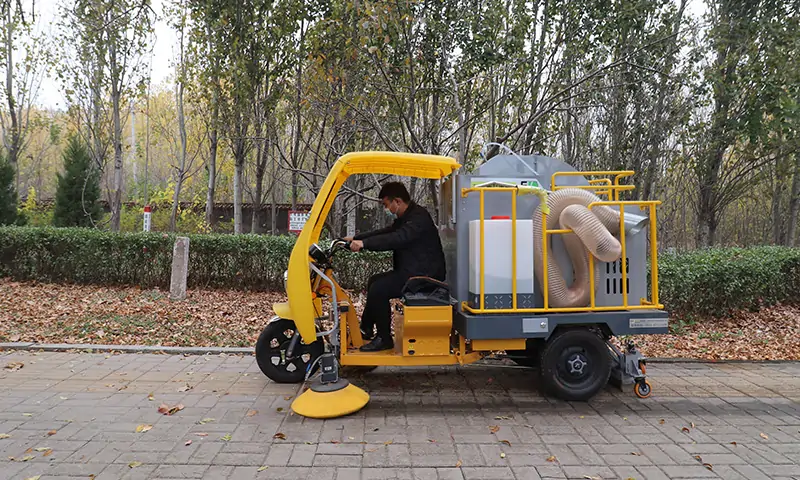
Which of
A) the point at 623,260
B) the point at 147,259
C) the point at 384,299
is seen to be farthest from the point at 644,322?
the point at 147,259

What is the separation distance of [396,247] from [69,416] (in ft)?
10.1

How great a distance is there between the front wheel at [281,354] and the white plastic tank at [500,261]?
1811 mm

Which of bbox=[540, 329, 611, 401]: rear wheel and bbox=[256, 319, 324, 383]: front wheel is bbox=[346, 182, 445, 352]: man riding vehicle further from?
bbox=[540, 329, 611, 401]: rear wheel

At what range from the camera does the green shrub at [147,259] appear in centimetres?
970

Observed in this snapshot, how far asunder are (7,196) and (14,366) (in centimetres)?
1443

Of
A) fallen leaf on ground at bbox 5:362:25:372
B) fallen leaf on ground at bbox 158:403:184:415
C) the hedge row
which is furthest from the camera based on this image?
the hedge row

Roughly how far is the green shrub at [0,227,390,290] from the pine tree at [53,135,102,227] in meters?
9.29

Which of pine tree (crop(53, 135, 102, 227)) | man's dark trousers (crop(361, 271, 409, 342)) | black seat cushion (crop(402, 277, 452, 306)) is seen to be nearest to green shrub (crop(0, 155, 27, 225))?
pine tree (crop(53, 135, 102, 227))

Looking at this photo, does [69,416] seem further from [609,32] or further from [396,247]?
[609,32]

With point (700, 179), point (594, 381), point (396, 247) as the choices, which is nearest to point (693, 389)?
point (594, 381)

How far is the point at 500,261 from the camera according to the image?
15.5 feet

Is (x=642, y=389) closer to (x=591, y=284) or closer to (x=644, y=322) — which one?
(x=644, y=322)

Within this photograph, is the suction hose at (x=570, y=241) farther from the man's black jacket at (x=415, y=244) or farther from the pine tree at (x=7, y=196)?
the pine tree at (x=7, y=196)

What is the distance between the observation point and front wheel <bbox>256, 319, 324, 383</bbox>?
5414 millimetres
